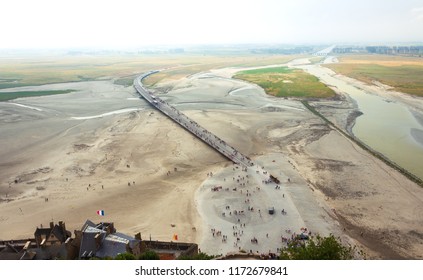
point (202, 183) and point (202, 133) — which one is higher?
point (202, 133)

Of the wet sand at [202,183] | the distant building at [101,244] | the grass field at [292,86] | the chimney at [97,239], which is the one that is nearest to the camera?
the distant building at [101,244]

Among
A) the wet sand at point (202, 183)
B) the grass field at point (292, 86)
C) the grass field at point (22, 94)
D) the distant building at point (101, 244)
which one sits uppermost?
the grass field at point (292, 86)

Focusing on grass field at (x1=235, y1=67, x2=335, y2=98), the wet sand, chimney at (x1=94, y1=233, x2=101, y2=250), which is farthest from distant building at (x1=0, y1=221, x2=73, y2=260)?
grass field at (x1=235, y1=67, x2=335, y2=98)

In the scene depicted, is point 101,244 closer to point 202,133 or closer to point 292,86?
point 202,133

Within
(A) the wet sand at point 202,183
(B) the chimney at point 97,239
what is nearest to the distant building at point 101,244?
(B) the chimney at point 97,239

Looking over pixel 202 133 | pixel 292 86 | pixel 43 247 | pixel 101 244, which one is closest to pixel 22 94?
pixel 202 133

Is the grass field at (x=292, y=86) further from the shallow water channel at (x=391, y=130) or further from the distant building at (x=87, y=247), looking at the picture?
the distant building at (x=87, y=247)

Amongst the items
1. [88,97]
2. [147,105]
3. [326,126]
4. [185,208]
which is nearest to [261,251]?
[185,208]

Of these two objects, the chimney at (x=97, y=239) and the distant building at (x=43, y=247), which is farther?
the chimney at (x=97, y=239)

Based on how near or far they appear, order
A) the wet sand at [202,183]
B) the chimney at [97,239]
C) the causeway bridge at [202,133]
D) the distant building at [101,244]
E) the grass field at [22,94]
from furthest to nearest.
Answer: the grass field at [22,94], the causeway bridge at [202,133], the wet sand at [202,183], the chimney at [97,239], the distant building at [101,244]

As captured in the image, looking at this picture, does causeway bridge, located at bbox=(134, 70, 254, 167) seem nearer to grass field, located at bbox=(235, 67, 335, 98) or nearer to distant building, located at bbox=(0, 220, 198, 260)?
distant building, located at bbox=(0, 220, 198, 260)
